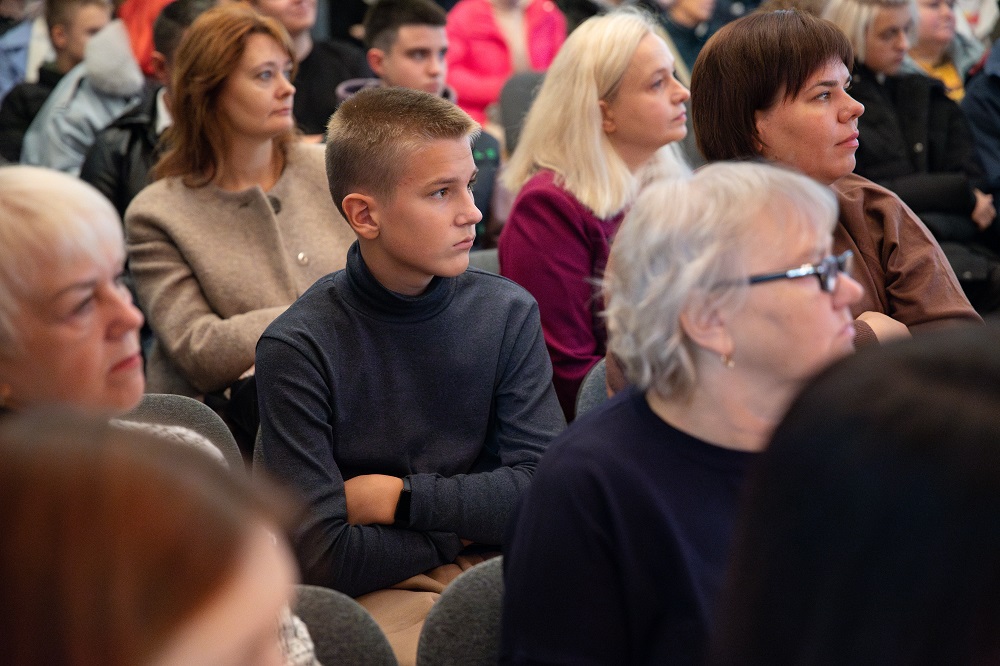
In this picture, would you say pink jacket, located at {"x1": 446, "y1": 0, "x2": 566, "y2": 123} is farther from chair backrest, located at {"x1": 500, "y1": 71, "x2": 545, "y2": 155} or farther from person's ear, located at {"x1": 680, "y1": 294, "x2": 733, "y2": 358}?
person's ear, located at {"x1": 680, "y1": 294, "x2": 733, "y2": 358}

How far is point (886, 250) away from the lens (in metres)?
2.27

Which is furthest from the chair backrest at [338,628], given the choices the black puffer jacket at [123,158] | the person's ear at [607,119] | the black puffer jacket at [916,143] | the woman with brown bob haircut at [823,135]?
the black puffer jacket at [916,143]

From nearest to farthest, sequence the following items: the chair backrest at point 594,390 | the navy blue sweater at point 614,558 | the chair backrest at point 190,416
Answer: the navy blue sweater at point 614,558, the chair backrest at point 190,416, the chair backrest at point 594,390

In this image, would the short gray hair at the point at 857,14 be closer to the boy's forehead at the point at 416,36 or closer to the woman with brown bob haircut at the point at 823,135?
the boy's forehead at the point at 416,36

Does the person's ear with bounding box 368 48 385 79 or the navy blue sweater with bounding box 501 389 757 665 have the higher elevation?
the navy blue sweater with bounding box 501 389 757 665

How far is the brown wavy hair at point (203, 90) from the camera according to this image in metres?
2.92

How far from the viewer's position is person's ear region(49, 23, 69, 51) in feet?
15.8

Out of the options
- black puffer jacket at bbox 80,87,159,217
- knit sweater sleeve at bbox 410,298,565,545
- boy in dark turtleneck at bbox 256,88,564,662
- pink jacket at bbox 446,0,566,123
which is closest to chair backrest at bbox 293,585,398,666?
boy in dark turtleneck at bbox 256,88,564,662

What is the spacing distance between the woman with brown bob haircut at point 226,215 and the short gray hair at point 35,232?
4.02ft

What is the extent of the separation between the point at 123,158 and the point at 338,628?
8.11 feet

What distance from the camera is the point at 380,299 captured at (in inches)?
81.4

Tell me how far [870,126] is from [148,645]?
12.2 feet

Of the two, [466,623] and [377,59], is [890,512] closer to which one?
[466,623]

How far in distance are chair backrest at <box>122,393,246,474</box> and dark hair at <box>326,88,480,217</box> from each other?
542 mm
